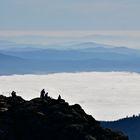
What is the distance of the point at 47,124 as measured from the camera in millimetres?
130250

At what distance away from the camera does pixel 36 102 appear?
451 feet

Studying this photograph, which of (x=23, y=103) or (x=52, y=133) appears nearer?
(x=52, y=133)

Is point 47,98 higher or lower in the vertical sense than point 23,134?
higher

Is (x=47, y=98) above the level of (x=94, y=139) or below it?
above

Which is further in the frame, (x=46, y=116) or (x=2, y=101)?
(x=2, y=101)

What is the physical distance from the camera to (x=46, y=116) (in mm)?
131875

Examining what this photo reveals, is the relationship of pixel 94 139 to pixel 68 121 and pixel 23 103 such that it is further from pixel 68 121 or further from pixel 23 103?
pixel 23 103

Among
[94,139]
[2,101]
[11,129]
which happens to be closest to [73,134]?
[94,139]

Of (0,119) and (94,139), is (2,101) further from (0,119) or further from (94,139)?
(94,139)

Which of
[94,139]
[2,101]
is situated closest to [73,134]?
[94,139]

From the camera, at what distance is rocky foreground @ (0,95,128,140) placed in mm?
127250

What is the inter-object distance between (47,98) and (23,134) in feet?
50.6

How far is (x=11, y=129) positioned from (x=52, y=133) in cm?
905

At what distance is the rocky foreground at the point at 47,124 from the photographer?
417 feet
